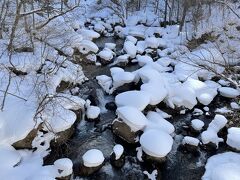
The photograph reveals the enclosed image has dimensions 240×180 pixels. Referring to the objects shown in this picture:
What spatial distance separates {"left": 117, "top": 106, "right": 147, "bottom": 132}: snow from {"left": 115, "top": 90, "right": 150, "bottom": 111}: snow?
1.46 feet

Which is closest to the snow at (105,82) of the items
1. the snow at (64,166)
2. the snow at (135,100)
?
the snow at (135,100)

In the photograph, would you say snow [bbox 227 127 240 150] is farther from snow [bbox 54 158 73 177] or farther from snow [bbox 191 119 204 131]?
snow [bbox 54 158 73 177]

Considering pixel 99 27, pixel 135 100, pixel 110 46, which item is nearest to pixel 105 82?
pixel 135 100

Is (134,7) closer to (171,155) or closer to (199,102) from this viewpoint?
(199,102)

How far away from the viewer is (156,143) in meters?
10.7

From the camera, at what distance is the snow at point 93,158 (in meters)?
10.2

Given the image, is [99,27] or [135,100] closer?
[135,100]

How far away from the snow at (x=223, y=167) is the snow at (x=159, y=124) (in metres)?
1.77

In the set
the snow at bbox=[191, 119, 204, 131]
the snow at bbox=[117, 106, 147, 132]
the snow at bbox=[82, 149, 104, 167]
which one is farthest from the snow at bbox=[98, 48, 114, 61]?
the snow at bbox=[82, 149, 104, 167]

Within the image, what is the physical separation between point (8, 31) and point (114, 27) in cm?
796

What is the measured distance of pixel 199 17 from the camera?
21.1 metres

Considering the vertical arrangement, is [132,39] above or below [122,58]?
above

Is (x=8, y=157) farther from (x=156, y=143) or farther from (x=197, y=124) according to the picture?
(x=197, y=124)

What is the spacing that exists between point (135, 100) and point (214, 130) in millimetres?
3198
